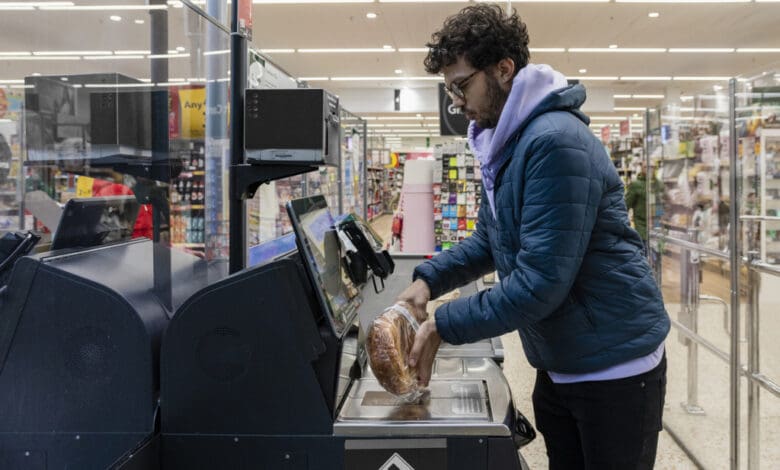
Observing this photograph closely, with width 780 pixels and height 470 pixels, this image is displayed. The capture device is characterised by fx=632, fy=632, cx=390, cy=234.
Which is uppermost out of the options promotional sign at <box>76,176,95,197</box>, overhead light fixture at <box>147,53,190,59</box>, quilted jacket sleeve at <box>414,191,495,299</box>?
overhead light fixture at <box>147,53,190,59</box>

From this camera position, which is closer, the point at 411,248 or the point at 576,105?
the point at 576,105

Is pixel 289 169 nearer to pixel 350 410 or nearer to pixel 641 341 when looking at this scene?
pixel 350 410

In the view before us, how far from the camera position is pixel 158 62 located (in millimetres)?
1973

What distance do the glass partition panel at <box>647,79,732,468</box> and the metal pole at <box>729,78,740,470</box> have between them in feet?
0.73

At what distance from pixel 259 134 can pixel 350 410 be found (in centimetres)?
72

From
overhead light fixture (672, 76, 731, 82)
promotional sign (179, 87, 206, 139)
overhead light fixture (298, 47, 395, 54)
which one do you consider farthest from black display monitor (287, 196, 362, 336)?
overhead light fixture (672, 76, 731, 82)

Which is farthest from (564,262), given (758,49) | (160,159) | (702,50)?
(758,49)

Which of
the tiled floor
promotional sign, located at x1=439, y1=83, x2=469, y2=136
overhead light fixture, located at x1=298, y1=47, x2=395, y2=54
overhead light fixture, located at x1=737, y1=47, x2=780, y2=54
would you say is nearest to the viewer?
the tiled floor

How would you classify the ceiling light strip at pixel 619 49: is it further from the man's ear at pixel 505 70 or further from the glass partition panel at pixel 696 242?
the man's ear at pixel 505 70

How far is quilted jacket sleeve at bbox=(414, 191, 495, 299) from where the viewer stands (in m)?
1.60

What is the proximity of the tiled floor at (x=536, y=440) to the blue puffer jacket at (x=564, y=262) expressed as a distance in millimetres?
2196

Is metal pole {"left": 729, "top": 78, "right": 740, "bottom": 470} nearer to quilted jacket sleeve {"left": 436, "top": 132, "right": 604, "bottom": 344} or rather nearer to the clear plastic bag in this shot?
quilted jacket sleeve {"left": 436, "top": 132, "right": 604, "bottom": 344}

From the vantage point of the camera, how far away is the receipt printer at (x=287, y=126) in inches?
62.2

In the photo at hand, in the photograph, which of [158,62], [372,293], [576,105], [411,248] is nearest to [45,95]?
[158,62]
